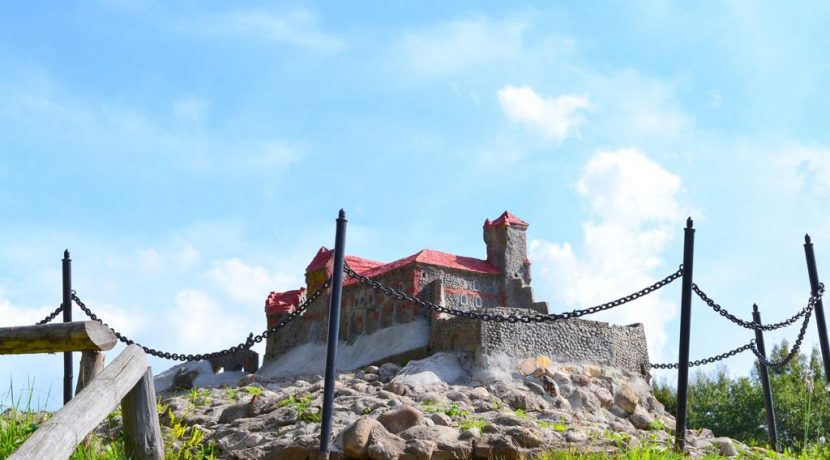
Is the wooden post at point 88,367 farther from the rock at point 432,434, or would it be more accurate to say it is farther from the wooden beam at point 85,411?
the rock at point 432,434

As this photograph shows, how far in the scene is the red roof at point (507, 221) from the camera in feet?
99.2

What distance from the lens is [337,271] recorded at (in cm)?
1038

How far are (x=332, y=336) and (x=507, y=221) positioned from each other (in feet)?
68.0

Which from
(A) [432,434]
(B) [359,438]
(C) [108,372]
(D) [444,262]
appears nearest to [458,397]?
(A) [432,434]

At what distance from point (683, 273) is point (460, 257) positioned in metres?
19.2

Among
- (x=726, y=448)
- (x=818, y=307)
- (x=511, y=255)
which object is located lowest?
(x=726, y=448)

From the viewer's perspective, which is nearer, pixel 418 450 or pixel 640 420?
pixel 418 450

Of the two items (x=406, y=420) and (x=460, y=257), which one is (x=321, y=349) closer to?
(x=460, y=257)

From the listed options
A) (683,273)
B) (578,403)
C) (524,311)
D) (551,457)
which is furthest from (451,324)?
(551,457)

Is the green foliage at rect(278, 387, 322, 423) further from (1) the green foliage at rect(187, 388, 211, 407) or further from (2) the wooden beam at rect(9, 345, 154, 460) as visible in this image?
(2) the wooden beam at rect(9, 345, 154, 460)

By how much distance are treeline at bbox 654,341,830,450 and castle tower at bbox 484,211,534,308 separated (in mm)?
6570

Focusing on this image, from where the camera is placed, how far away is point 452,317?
25.5 m

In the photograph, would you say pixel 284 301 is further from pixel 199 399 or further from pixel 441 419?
pixel 441 419

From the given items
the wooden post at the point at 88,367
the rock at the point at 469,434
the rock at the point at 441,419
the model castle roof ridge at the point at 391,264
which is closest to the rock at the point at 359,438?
the rock at the point at 469,434
